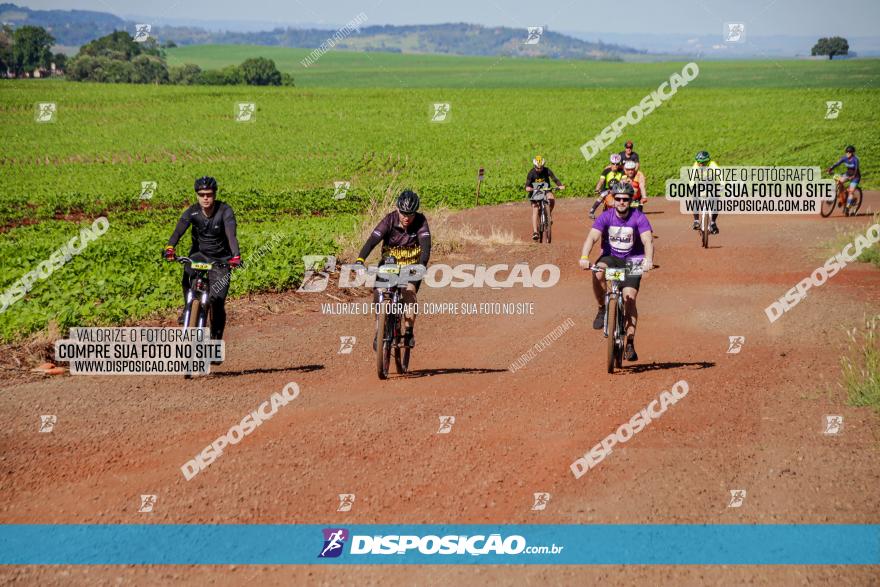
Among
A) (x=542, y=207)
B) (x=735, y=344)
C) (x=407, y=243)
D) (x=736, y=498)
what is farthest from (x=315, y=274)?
(x=736, y=498)

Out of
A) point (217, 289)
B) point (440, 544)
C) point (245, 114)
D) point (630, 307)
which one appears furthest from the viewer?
point (245, 114)

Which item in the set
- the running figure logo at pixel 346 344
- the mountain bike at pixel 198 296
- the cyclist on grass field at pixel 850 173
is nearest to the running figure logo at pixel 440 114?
the cyclist on grass field at pixel 850 173

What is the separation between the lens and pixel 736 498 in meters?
7.32

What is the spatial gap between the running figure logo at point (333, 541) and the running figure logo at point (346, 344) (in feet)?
19.5

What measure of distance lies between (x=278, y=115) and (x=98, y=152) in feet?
75.4

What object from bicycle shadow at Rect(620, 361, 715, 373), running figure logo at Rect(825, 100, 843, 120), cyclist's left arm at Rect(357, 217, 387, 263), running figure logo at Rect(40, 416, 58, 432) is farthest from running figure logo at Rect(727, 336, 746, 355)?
running figure logo at Rect(825, 100, 843, 120)

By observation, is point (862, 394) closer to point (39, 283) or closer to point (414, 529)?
point (414, 529)

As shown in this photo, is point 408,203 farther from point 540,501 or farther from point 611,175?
point 611,175

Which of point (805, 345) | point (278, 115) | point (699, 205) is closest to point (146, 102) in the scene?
point (278, 115)

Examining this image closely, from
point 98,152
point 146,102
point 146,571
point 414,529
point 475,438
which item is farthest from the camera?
point 146,102

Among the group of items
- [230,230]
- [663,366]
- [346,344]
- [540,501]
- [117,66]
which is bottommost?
[346,344]

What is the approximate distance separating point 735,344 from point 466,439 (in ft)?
19.3

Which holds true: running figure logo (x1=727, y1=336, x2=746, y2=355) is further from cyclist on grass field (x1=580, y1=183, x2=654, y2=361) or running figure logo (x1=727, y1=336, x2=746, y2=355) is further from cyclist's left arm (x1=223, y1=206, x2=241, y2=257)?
cyclist's left arm (x1=223, y1=206, x2=241, y2=257)

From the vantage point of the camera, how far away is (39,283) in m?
15.7
